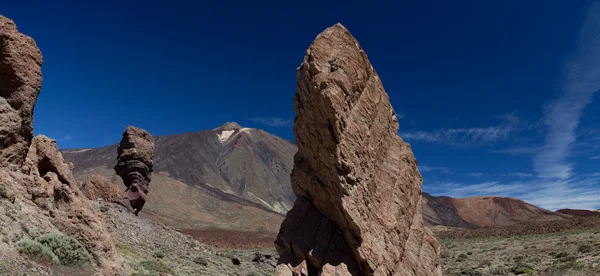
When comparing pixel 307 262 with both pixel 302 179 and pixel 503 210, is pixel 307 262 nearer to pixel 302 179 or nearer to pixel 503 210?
pixel 302 179

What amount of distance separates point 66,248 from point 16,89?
14.6 feet

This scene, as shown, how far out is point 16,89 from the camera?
9.80 meters

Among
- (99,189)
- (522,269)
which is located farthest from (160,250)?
(522,269)

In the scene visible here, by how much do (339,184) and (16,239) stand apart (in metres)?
7.89

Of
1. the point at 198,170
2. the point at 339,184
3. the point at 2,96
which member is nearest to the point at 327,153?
the point at 339,184

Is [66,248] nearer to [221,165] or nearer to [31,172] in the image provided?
[31,172]

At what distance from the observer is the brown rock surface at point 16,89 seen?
9.15 meters

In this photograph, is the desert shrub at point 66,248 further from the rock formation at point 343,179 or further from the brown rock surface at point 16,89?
the rock formation at point 343,179

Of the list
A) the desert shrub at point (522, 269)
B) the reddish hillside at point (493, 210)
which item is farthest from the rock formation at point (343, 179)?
the reddish hillside at point (493, 210)

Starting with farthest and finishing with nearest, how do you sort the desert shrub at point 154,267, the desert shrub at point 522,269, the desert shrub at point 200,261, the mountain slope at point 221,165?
1. the mountain slope at point 221,165
2. the desert shrub at point 200,261
3. the desert shrub at point 522,269
4. the desert shrub at point 154,267

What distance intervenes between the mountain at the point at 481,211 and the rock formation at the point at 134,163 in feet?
433

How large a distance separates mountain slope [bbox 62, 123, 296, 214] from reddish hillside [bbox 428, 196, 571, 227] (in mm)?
78313

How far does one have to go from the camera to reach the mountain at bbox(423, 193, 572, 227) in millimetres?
155625

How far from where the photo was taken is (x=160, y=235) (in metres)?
31.2
